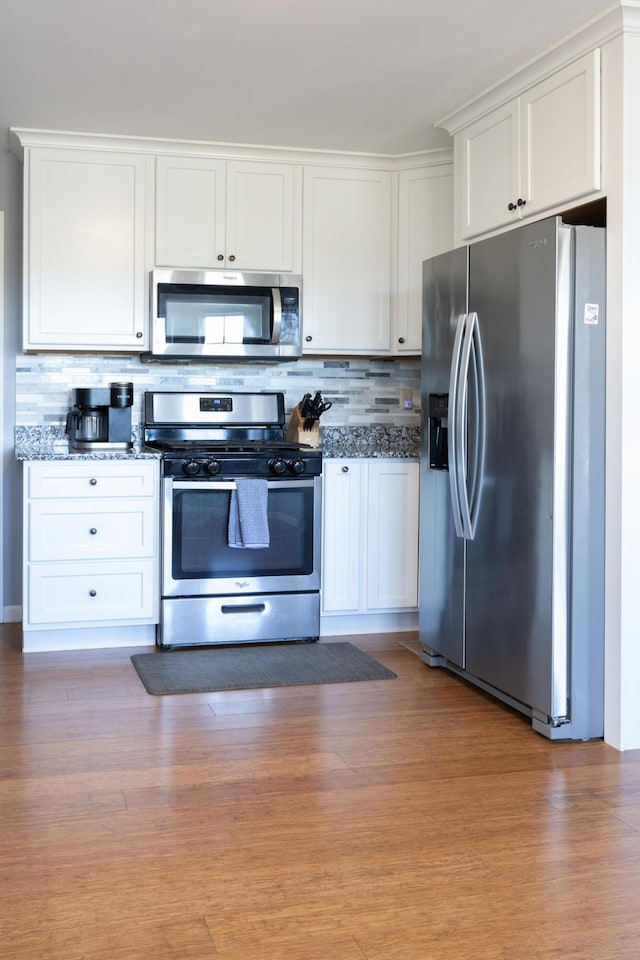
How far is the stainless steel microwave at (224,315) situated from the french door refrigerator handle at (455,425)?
4.12ft

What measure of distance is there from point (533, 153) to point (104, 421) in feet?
7.70

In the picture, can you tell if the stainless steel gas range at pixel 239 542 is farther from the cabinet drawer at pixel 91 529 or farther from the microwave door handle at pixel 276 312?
the microwave door handle at pixel 276 312

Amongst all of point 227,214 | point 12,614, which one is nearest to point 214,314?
point 227,214

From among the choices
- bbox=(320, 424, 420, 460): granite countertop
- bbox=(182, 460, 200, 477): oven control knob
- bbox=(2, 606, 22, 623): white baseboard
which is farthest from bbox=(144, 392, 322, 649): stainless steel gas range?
bbox=(2, 606, 22, 623): white baseboard

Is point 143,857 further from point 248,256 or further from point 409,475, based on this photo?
point 248,256

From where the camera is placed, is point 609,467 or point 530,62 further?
point 530,62

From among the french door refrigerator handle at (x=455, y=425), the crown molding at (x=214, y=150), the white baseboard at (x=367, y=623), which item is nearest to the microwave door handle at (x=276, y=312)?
the crown molding at (x=214, y=150)

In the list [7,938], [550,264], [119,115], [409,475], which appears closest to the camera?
[7,938]

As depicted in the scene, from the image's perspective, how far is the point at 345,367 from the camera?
530cm

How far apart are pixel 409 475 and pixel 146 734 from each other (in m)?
1.99

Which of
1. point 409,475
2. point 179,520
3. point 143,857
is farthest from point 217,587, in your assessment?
point 143,857

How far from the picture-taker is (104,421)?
4770 millimetres

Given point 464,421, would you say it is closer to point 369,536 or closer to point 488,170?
point 488,170

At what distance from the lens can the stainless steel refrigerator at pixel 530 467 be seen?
10.5ft
